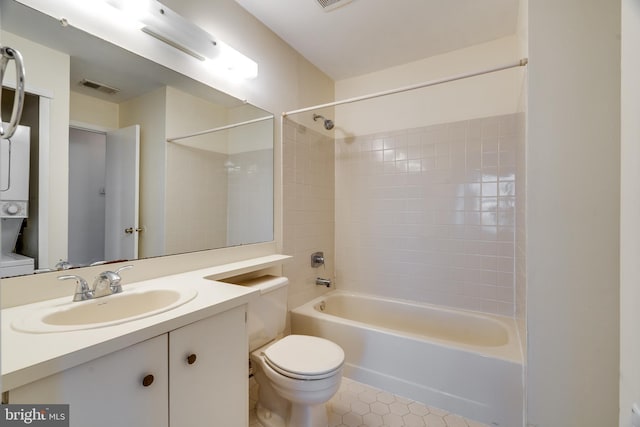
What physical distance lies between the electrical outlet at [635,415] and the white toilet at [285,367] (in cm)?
99

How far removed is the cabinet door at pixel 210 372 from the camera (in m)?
0.86

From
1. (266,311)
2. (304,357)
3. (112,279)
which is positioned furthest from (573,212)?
(112,279)

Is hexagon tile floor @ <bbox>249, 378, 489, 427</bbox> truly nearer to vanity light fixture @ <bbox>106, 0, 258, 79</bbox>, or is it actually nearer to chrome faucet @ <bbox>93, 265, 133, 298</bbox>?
chrome faucet @ <bbox>93, 265, 133, 298</bbox>

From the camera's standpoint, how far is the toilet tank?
147 cm

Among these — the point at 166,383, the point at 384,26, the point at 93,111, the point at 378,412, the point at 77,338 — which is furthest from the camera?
the point at 384,26

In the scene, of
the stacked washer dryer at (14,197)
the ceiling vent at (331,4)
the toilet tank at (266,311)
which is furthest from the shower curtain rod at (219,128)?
the toilet tank at (266,311)

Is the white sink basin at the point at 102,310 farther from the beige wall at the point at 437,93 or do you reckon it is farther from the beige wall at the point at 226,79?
the beige wall at the point at 437,93

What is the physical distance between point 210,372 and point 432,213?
6.37 ft

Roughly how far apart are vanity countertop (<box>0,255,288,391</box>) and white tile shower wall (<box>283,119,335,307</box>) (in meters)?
1.08

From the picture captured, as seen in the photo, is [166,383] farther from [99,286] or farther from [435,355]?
[435,355]

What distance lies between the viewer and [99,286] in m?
1.01

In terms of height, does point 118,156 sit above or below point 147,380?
above

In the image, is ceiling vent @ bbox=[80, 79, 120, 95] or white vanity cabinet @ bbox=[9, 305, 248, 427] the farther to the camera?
ceiling vent @ bbox=[80, 79, 120, 95]

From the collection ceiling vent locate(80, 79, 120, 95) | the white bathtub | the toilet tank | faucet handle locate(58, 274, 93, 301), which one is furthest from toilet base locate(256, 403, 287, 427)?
ceiling vent locate(80, 79, 120, 95)
